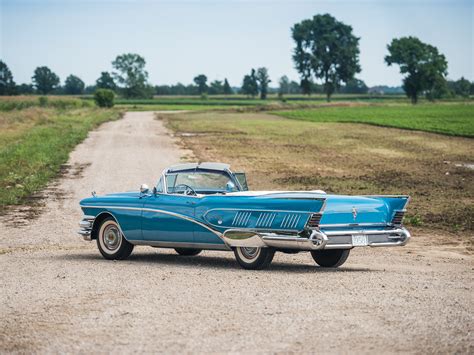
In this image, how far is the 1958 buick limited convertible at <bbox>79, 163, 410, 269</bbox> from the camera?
11812 millimetres

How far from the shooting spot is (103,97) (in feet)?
414

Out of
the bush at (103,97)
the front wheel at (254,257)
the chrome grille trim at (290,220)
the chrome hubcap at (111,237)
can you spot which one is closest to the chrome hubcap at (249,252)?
the front wheel at (254,257)

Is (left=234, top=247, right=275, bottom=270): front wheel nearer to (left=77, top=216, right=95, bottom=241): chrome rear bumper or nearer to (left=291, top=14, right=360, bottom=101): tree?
(left=77, top=216, right=95, bottom=241): chrome rear bumper

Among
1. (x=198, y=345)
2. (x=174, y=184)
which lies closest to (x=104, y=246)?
(x=174, y=184)

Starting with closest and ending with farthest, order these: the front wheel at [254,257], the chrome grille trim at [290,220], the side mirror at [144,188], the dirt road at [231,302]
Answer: the dirt road at [231,302] < the chrome grille trim at [290,220] < the front wheel at [254,257] < the side mirror at [144,188]

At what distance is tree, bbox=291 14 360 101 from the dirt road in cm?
14991

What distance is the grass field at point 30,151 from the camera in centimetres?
2733

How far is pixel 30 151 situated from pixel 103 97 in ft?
291

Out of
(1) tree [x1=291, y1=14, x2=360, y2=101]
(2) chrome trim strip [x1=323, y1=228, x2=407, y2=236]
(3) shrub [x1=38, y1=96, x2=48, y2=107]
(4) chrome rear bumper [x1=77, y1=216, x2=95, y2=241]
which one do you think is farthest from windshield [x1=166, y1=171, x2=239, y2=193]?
(1) tree [x1=291, y1=14, x2=360, y2=101]

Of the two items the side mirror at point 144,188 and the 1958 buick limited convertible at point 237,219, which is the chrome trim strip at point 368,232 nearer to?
the 1958 buick limited convertible at point 237,219

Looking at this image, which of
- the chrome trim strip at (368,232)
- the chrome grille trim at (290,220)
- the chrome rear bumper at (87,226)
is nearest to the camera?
the chrome grille trim at (290,220)

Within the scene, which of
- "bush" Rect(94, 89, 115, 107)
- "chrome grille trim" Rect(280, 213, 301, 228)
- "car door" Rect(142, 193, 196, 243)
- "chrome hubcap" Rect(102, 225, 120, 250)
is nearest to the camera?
"chrome grille trim" Rect(280, 213, 301, 228)

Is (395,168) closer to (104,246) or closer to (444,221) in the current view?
(444,221)

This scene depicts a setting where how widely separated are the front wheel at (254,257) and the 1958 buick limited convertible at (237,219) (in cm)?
Answer: 1
